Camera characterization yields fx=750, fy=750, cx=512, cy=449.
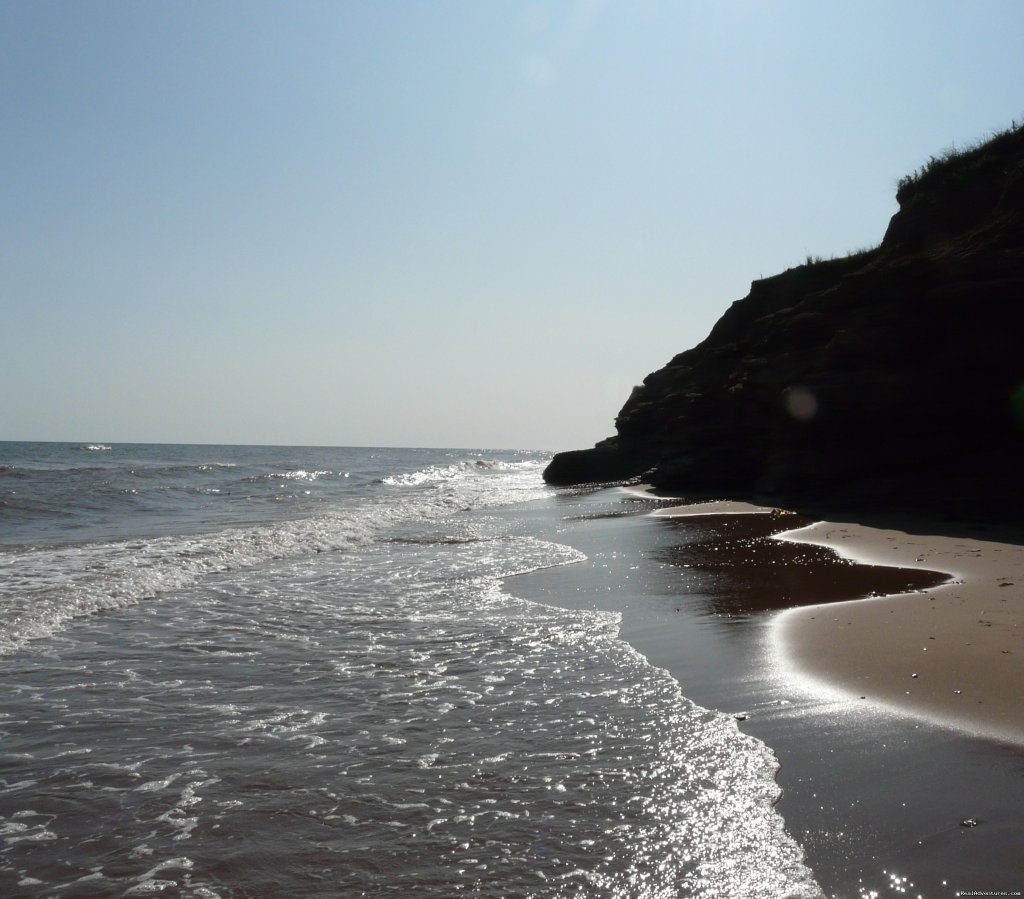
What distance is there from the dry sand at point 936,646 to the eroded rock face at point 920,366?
25.1ft

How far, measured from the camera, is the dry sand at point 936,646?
16.7ft

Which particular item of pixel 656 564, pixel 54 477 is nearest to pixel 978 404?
pixel 656 564

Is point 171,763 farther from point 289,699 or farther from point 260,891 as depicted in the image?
point 260,891

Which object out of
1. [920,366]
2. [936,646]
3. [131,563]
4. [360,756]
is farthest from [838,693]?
[920,366]

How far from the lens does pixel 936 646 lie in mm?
6422

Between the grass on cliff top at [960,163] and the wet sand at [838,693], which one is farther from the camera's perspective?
the grass on cliff top at [960,163]

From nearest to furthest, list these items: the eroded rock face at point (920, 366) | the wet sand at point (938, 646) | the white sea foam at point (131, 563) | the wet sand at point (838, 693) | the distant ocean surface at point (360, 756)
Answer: the wet sand at point (838, 693) → the distant ocean surface at point (360, 756) → the wet sand at point (938, 646) → the white sea foam at point (131, 563) → the eroded rock face at point (920, 366)

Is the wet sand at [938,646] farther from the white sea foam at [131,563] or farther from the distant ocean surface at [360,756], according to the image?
the white sea foam at [131,563]

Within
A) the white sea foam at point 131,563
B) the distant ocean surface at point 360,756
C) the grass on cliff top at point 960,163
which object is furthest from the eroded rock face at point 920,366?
the distant ocean surface at point 360,756

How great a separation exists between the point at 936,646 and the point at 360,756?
487 centimetres

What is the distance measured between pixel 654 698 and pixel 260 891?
3.32 m

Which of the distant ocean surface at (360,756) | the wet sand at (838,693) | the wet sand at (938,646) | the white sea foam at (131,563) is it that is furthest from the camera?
the white sea foam at (131,563)

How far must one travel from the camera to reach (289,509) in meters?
27.4

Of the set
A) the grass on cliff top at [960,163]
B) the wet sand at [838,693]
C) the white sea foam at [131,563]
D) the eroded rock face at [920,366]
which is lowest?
the white sea foam at [131,563]
